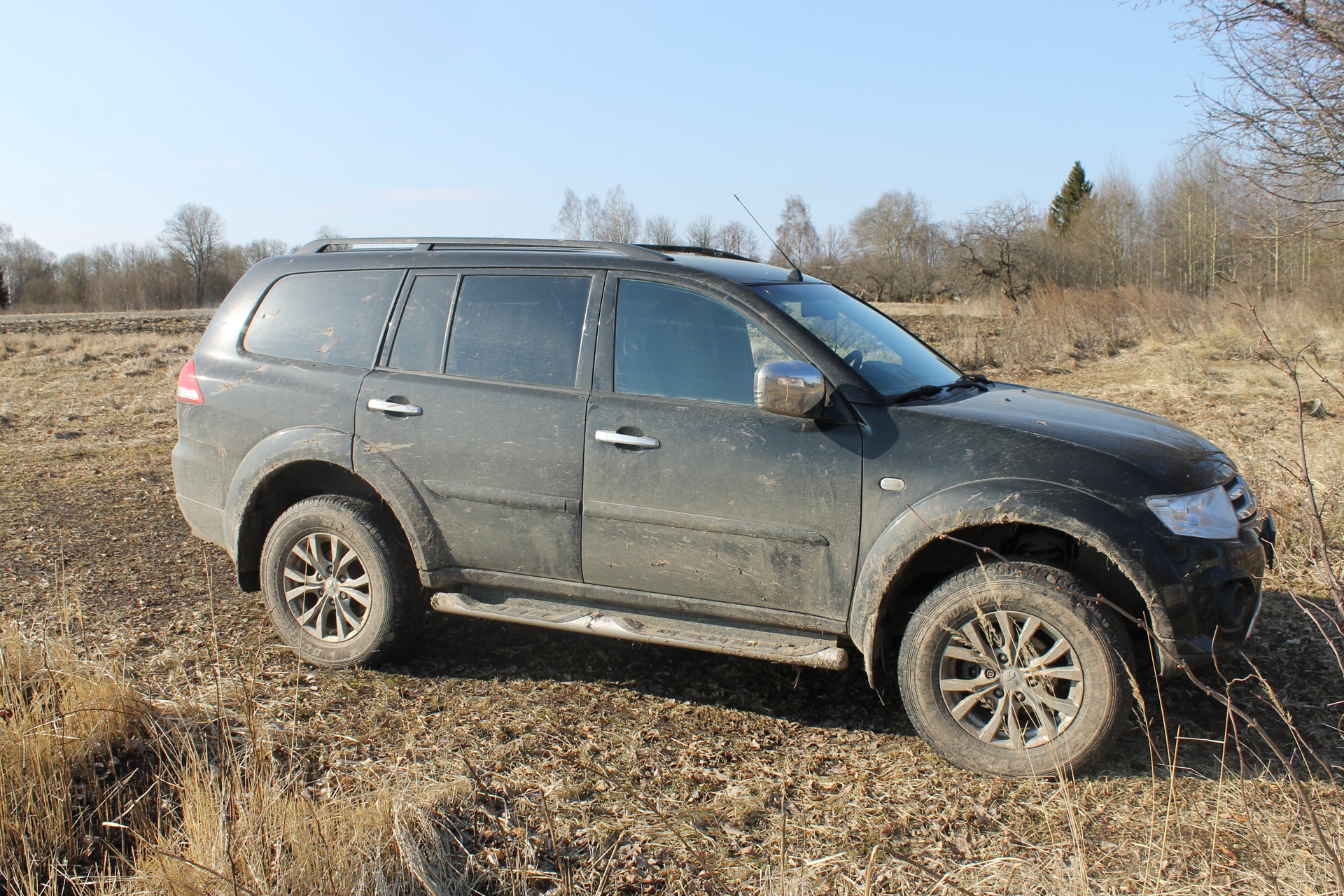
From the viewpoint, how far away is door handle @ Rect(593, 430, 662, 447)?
3764 mm

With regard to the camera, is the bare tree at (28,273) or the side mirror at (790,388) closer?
the side mirror at (790,388)

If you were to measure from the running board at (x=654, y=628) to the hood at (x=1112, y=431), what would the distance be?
1.02 m

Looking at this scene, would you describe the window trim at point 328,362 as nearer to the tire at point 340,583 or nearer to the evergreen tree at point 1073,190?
the tire at point 340,583

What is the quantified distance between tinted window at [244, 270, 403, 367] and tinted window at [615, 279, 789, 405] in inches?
49.7

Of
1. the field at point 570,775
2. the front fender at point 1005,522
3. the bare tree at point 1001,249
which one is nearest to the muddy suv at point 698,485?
the front fender at point 1005,522

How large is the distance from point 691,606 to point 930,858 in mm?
1305

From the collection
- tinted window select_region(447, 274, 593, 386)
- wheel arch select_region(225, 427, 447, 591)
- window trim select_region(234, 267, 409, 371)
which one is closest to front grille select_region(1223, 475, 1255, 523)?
tinted window select_region(447, 274, 593, 386)

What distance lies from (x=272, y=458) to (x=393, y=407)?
71 centimetres

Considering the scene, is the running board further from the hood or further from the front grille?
the front grille

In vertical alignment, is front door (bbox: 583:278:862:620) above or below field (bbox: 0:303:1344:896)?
above

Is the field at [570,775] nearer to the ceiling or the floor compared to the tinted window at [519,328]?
nearer to the floor

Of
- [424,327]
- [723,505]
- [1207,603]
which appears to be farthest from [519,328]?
[1207,603]

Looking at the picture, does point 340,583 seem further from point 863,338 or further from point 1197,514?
point 1197,514

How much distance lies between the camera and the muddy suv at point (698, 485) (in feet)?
10.8
